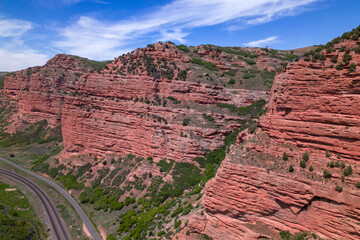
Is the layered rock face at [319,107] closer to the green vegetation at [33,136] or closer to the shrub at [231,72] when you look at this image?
the shrub at [231,72]

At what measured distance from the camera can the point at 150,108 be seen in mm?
45938

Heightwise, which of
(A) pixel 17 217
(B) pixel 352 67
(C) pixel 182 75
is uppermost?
(C) pixel 182 75

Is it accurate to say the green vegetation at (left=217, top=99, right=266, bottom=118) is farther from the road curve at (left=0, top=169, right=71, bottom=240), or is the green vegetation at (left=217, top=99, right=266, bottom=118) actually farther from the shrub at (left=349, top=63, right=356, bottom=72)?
the road curve at (left=0, top=169, right=71, bottom=240)

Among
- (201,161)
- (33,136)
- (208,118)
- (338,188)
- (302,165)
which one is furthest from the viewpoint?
(33,136)

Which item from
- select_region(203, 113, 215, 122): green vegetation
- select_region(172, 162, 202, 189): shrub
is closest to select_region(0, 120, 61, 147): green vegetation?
select_region(172, 162, 202, 189): shrub

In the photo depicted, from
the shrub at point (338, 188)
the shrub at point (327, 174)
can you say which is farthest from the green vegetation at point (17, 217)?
the shrub at point (338, 188)

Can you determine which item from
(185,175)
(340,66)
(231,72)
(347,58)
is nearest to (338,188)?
(340,66)

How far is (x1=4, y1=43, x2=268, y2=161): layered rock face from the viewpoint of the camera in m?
41.6

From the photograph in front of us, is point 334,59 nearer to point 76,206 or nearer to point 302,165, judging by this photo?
point 302,165

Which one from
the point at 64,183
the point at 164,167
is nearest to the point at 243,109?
the point at 164,167

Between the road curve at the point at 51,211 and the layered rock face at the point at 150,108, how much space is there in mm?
11300

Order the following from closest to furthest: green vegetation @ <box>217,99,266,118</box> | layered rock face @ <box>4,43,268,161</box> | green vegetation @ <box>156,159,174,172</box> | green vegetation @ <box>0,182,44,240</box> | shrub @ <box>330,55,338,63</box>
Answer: shrub @ <box>330,55,338,63</box> → green vegetation @ <box>0,182,44,240</box> → green vegetation @ <box>156,159,174,172</box> → layered rock face @ <box>4,43,268,161</box> → green vegetation @ <box>217,99,266,118</box>

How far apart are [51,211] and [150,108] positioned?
30.6m

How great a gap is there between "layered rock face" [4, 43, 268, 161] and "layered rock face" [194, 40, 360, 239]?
63.1 ft
